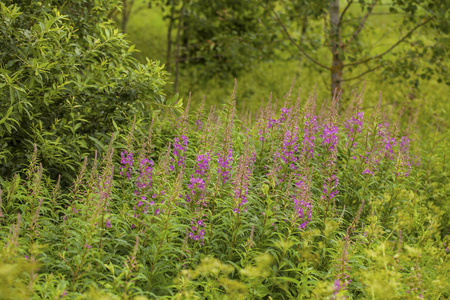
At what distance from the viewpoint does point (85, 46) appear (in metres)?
6.16

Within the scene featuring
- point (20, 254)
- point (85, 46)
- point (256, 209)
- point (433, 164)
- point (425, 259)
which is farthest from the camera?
point (433, 164)

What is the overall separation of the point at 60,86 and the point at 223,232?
2430 mm

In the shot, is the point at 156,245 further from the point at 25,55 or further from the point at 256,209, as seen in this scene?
the point at 25,55

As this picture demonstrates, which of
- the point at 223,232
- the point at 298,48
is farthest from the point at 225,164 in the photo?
the point at 298,48

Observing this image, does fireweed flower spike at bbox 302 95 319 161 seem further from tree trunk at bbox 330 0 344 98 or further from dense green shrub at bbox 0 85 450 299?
tree trunk at bbox 330 0 344 98

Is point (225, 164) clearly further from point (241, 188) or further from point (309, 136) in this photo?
point (309, 136)

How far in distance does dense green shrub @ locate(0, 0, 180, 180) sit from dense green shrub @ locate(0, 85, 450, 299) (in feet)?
1.51

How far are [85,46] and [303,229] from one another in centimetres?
382

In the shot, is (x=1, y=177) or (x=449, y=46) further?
(x=449, y=46)

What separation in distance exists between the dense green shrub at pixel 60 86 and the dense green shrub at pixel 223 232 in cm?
Answer: 46

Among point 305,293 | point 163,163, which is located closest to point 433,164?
point 305,293

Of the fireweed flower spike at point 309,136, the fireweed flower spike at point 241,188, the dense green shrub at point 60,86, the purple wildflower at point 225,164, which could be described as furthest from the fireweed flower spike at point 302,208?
the dense green shrub at point 60,86

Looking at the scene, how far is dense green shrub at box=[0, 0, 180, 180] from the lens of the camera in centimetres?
492

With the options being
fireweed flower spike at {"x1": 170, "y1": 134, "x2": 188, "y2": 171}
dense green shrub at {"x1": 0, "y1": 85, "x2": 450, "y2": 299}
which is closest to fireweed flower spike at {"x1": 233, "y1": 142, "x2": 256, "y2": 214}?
dense green shrub at {"x1": 0, "y1": 85, "x2": 450, "y2": 299}
